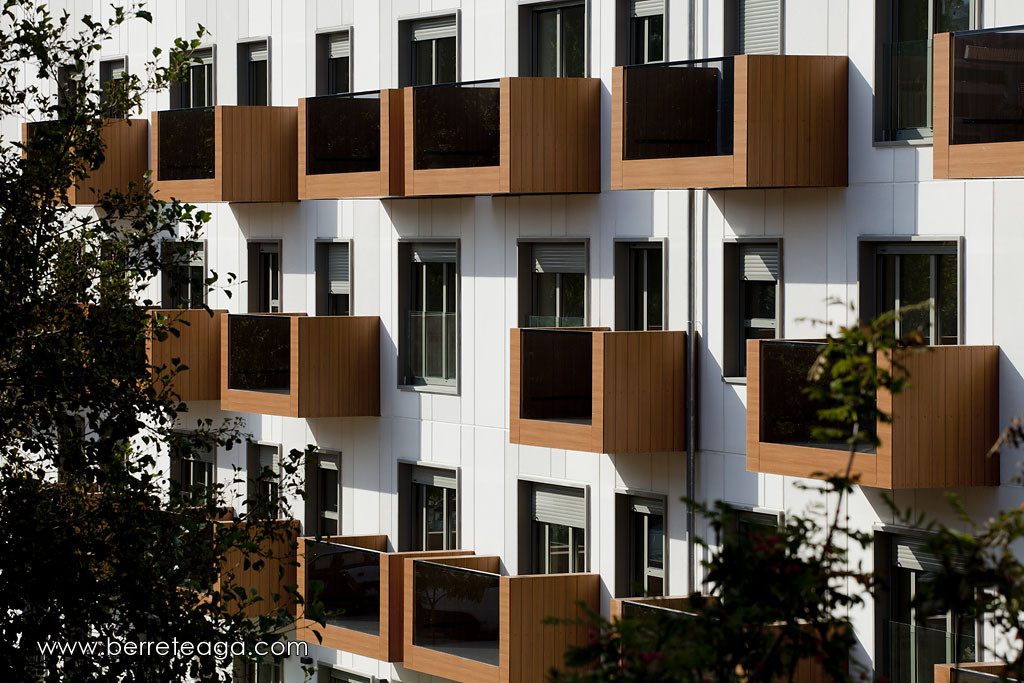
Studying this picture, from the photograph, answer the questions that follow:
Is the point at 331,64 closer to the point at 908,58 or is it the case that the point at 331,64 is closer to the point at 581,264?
the point at 581,264

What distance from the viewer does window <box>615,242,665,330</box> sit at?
20.9 metres

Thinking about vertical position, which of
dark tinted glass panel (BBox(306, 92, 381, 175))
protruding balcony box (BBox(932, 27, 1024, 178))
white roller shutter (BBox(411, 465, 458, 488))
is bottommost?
white roller shutter (BBox(411, 465, 458, 488))

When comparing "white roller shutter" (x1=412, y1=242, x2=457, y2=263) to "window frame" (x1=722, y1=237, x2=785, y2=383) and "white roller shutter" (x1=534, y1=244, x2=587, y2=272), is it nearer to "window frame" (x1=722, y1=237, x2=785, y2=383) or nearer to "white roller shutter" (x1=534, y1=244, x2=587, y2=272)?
"white roller shutter" (x1=534, y1=244, x2=587, y2=272)

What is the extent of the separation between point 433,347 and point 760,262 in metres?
6.33

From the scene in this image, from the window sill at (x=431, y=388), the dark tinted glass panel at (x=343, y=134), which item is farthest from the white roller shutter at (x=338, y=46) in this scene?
the window sill at (x=431, y=388)

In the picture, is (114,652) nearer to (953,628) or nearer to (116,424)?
(116,424)

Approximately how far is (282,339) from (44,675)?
13.4 meters

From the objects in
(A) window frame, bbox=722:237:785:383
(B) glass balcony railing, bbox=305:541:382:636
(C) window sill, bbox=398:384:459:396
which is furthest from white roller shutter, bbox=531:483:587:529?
(A) window frame, bbox=722:237:785:383

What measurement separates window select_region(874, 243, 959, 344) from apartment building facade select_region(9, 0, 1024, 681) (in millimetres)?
31

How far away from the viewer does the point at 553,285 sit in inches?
885

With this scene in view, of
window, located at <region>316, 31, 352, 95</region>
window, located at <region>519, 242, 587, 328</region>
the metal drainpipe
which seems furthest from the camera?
window, located at <region>316, 31, 352, 95</region>

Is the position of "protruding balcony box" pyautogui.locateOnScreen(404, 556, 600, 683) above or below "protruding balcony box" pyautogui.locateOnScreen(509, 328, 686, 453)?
below

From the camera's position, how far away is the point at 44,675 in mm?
Answer: 12625

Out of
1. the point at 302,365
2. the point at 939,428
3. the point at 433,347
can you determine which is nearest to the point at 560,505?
the point at 433,347
